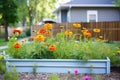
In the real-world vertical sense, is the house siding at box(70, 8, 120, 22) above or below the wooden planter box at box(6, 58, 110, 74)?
above

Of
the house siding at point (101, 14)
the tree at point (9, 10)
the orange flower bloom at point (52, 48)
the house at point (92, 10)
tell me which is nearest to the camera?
the orange flower bloom at point (52, 48)

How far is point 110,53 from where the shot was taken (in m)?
8.09

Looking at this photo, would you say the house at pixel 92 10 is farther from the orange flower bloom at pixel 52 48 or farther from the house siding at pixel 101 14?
the orange flower bloom at pixel 52 48

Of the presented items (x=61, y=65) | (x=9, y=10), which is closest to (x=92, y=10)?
(x=9, y=10)

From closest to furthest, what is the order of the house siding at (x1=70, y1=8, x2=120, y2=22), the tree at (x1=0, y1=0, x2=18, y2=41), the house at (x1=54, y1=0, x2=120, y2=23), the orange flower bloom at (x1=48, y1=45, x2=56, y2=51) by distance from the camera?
1. the orange flower bloom at (x1=48, y1=45, x2=56, y2=51)
2. the house at (x1=54, y1=0, x2=120, y2=23)
3. the house siding at (x1=70, y1=8, x2=120, y2=22)
4. the tree at (x1=0, y1=0, x2=18, y2=41)

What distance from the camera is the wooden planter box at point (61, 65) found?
7.13 meters

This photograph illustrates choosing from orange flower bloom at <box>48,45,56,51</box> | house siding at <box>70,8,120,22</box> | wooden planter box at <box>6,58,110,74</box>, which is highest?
house siding at <box>70,8,120,22</box>

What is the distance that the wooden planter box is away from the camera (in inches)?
281

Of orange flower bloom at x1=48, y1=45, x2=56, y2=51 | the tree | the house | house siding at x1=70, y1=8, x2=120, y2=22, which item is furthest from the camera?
the tree

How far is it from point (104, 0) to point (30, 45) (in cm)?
1973

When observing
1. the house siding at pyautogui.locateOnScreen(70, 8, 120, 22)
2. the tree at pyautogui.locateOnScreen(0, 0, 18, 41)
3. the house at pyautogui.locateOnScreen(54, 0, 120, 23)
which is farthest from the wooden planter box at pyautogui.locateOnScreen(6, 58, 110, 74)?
the tree at pyautogui.locateOnScreen(0, 0, 18, 41)

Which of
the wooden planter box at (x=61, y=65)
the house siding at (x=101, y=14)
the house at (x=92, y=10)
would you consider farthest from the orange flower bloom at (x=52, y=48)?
the house siding at (x=101, y=14)

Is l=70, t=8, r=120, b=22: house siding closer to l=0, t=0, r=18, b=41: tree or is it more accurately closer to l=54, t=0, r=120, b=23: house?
l=54, t=0, r=120, b=23: house

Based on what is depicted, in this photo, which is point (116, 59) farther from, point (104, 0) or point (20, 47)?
point (104, 0)
